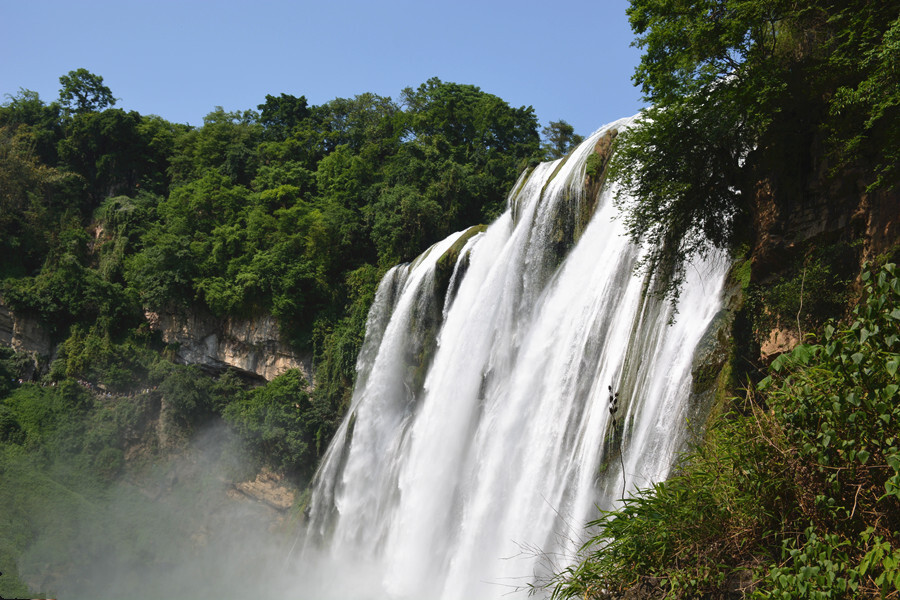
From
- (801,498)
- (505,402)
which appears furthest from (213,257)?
(801,498)

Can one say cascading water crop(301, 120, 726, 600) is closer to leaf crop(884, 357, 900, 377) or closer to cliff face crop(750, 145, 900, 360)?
cliff face crop(750, 145, 900, 360)

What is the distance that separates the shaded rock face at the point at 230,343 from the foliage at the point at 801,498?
2227 centimetres

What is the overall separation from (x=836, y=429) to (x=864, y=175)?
14.8ft

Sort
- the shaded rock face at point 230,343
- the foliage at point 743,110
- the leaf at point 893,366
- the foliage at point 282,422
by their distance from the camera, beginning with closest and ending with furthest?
the leaf at point 893,366 → the foliage at point 743,110 → the foliage at point 282,422 → the shaded rock face at point 230,343

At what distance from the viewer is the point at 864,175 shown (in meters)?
7.98

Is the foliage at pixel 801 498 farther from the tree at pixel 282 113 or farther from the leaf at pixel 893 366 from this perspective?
the tree at pixel 282 113

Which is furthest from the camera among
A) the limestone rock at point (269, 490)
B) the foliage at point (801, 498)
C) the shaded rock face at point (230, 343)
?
the shaded rock face at point (230, 343)

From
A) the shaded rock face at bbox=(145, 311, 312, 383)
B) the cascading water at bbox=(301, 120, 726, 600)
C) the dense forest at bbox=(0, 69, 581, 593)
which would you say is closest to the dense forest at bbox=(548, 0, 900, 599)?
the cascading water at bbox=(301, 120, 726, 600)

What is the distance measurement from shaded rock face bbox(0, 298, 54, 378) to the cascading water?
15.4 meters

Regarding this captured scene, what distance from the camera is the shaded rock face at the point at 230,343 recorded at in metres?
27.2

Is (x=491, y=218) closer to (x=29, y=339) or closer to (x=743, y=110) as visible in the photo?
(x=743, y=110)

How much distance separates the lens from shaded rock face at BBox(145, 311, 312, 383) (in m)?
27.2

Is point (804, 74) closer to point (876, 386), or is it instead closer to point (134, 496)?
point (876, 386)

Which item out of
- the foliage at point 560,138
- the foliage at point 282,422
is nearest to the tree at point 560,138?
the foliage at point 560,138
